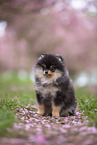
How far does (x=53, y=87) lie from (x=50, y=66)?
0.54 metres

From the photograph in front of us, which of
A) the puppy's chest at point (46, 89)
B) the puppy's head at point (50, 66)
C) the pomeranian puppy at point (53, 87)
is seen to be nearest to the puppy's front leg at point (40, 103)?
the pomeranian puppy at point (53, 87)

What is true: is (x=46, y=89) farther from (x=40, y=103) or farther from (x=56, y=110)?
(x=56, y=110)

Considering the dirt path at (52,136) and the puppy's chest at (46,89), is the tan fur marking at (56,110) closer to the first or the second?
the puppy's chest at (46,89)

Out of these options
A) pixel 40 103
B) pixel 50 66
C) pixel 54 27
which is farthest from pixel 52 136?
pixel 54 27

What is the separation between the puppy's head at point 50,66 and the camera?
18.7ft

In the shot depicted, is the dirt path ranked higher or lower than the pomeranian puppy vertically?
lower

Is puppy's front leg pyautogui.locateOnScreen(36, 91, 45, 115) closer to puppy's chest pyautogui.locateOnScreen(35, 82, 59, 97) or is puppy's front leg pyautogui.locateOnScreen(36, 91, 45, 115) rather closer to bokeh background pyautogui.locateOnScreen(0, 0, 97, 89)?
puppy's chest pyautogui.locateOnScreen(35, 82, 59, 97)

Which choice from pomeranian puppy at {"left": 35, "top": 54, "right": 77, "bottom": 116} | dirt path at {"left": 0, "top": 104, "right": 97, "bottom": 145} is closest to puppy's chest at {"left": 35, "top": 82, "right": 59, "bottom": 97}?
pomeranian puppy at {"left": 35, "top": 54, "right": 77, "bottom": 116}

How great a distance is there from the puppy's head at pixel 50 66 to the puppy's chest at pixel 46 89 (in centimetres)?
26

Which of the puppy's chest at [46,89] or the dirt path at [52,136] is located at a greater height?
the puppy's chest at [46,89]

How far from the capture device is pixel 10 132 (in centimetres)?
385

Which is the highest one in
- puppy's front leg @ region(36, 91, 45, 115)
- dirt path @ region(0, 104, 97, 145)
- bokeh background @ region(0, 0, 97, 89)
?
bokeh background @ region(0, 0, 97, 89)

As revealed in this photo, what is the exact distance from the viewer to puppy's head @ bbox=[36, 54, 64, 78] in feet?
18.7

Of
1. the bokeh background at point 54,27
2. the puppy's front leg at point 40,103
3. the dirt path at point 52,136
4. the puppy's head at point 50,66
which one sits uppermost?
the bokeh background at point 54,27
